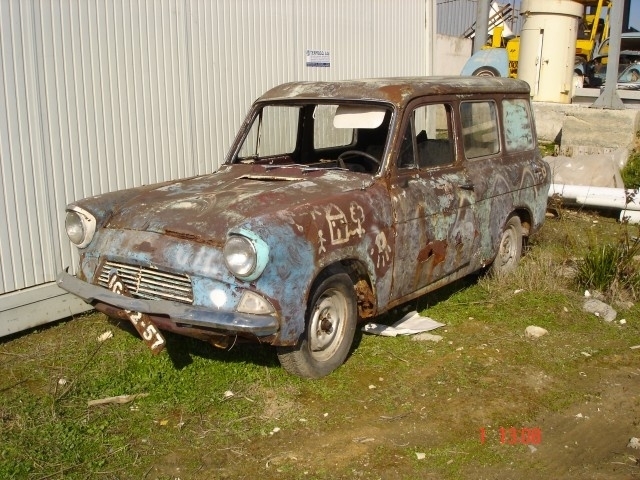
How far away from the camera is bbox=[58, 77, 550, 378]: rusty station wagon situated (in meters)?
3.80

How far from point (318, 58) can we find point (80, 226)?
14.7 ft

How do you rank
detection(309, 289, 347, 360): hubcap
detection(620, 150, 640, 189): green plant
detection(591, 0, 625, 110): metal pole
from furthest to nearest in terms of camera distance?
detection(591, 0, 625, 110): metal pole, detection(620, 150, 640, 189): green plant, detection(309, 289, 347, 360): hubcap

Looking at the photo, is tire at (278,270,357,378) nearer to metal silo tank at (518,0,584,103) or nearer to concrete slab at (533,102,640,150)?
concrete slab at (533,102,640,150)

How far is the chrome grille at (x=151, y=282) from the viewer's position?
3.88 meters

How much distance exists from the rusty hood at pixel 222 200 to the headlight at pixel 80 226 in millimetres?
129

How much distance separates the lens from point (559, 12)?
14.7 m

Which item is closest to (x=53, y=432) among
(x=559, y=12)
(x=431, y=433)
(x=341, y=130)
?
(x=431, y=433)

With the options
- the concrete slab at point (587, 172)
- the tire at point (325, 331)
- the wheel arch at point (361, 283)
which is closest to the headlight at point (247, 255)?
the tire at point (325, 331)

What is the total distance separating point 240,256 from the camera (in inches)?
146

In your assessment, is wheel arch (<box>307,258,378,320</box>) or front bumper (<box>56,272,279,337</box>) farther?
wheel arch (<box>307,258,378,320</box>)

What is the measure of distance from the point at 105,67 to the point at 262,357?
2.86m

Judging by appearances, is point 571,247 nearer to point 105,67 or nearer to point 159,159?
point 159,159

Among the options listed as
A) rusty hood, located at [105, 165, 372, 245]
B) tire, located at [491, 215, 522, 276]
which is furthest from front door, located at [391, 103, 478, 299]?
tire, located at [491, 215, 522, 276]
